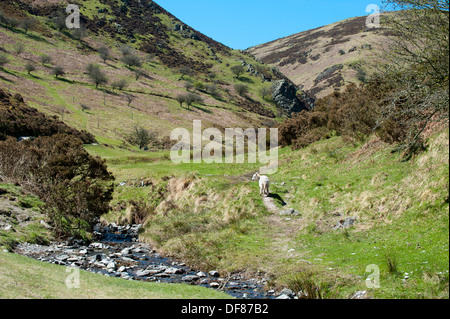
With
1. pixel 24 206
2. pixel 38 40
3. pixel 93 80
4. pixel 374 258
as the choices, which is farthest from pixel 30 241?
pixel 38 40

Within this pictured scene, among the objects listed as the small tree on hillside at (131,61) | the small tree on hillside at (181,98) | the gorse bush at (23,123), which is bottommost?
the gorse bush at (23,123)

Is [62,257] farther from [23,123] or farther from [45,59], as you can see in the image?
[45,59]

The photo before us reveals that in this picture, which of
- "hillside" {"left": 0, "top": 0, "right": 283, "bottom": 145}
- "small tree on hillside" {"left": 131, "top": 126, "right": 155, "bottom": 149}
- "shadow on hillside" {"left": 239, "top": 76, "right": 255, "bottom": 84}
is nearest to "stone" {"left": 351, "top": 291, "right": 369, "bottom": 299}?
"hillside" {"left": 0, "top": 0, "right": 283, "bottom": 145}

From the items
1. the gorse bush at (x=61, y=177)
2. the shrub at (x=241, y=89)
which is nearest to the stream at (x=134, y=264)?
the gorse bush at (x=61, y=177)

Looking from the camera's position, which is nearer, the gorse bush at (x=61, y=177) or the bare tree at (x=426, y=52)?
the bare tree at (x=426, y=52)

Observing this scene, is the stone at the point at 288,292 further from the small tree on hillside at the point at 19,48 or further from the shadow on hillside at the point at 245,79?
the shadow on hillside at the point at 245,79

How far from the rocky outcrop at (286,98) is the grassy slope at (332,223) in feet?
441

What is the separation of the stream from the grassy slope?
88 centimetres

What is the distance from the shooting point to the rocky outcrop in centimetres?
16375

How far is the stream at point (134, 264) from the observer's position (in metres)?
15.0

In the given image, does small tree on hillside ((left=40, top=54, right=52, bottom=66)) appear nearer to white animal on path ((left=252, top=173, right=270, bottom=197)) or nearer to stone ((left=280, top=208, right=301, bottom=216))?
white animal on path ((left=252, top=173, right=270, bottom=197))

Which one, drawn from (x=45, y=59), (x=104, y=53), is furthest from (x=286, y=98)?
(x=45, y=59)

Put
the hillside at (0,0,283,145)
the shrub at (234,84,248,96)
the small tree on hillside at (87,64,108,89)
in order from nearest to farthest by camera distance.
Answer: the hillside at (0,0,283,145) < the small tree on hillside at (87,64,108,89) < the shrub at (234,84,248,96)

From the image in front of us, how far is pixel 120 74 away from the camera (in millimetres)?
129625
